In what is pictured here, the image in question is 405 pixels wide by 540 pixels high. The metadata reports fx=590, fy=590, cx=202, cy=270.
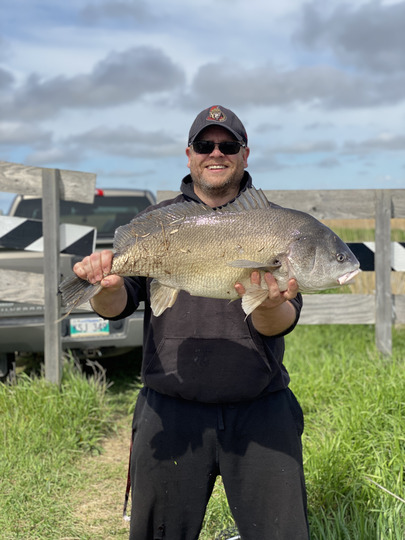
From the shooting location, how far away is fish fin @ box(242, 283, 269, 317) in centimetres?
246

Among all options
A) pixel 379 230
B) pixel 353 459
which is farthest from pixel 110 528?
pixel 379 230

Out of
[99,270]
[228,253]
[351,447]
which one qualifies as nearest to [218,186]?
[228,253]

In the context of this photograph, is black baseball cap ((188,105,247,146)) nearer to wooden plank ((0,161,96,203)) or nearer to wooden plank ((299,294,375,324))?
wooden plank ((0,161,96,203))

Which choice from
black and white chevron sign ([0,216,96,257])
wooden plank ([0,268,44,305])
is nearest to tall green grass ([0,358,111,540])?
wooden plank ([0,268,44,305])

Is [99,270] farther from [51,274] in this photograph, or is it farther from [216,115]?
[51,274]

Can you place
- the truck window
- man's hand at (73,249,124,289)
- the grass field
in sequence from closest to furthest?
man's hand at (73,249,124,289)
the grass field
the truck window

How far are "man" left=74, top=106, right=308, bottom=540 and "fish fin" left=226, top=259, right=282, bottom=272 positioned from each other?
0.24 m

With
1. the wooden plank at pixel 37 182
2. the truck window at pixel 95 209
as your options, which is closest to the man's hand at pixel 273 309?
the wooden plank at pixel 37 182

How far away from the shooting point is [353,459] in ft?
12.8

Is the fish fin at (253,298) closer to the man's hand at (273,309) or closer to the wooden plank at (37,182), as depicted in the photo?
the man's hand at (273,309)

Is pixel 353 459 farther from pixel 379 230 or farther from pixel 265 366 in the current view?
pixel 379 230

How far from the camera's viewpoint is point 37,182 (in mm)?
5617

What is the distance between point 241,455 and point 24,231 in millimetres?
3627

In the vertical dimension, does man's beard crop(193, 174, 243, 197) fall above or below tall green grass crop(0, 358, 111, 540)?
above
